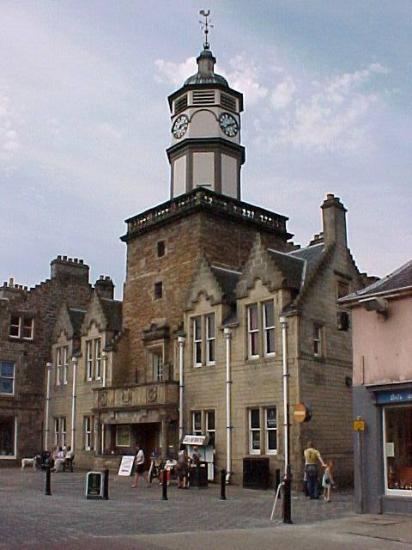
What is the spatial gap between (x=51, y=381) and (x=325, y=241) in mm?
20245

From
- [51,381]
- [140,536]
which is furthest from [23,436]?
[140,536]

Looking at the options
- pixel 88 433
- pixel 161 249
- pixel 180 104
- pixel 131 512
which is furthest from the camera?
pixel 88 433

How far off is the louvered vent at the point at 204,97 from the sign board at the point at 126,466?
18.1m

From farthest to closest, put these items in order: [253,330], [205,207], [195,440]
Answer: [205,207], [195,440], [253,330]

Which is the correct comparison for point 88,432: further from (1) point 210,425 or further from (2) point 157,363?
(1) point 210,425

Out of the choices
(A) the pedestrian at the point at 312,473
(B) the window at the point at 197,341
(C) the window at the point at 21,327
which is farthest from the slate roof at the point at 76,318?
(A) the pedestrian at the point at 312,473

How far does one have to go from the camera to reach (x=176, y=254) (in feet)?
115

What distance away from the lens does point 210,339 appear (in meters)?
30.8

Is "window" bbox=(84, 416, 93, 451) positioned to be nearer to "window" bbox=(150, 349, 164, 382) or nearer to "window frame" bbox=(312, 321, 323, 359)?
"window" bbox=(150, 349, 164, 382)

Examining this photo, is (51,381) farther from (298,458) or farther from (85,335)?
(298,458)

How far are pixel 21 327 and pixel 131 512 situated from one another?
26790 millimetres

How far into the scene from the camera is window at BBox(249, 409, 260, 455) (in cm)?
2792

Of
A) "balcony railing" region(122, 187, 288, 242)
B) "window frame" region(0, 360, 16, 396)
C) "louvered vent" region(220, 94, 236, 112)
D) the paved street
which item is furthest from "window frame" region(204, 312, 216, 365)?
"window frame" region(0, 360, 16, 396)

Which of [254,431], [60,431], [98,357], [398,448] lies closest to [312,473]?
[254,431]
